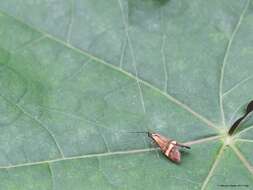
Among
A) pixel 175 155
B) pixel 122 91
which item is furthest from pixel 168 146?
pixel 122 91

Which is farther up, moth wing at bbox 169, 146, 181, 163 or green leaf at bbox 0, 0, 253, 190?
green leaf at bbox 0, 0, 253, 190

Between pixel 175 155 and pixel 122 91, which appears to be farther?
pixel 122 91

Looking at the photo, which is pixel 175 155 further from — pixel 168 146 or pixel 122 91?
pixel 122 91

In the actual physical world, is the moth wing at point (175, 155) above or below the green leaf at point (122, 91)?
below

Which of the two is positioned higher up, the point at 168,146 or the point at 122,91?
the point at 122,91
